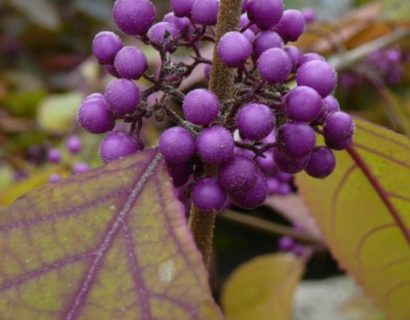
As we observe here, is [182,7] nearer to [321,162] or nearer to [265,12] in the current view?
[265,12]

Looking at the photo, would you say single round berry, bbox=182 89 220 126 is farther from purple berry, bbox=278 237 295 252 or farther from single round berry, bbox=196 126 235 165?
purple berry, bbox=278 237 295 252

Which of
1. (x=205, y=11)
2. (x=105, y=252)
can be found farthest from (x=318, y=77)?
(x=105, y=252)

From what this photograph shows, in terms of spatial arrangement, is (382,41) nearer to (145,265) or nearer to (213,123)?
(213,123)

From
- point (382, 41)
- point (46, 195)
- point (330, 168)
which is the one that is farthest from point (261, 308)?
point (46, 195)

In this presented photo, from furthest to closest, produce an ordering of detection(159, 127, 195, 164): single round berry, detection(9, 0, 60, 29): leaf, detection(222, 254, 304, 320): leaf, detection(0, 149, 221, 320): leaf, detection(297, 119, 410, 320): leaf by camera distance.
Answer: detection(9, 0, 60, 29): leaf < detection(222, 254, 304, 320): leaf < detection(297, 119, 410, 320): leaf < detection(159, 127, 195, 164): single round berry < detection(0, 149, 221, 320): leaf

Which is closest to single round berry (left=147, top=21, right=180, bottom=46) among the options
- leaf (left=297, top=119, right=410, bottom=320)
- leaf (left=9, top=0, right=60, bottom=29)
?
leaf (left=297, top=119, right=410, bottom=320)

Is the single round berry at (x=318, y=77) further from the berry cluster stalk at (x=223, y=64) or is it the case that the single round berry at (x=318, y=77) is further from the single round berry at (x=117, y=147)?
the single round berry at (x=117, y=147)
